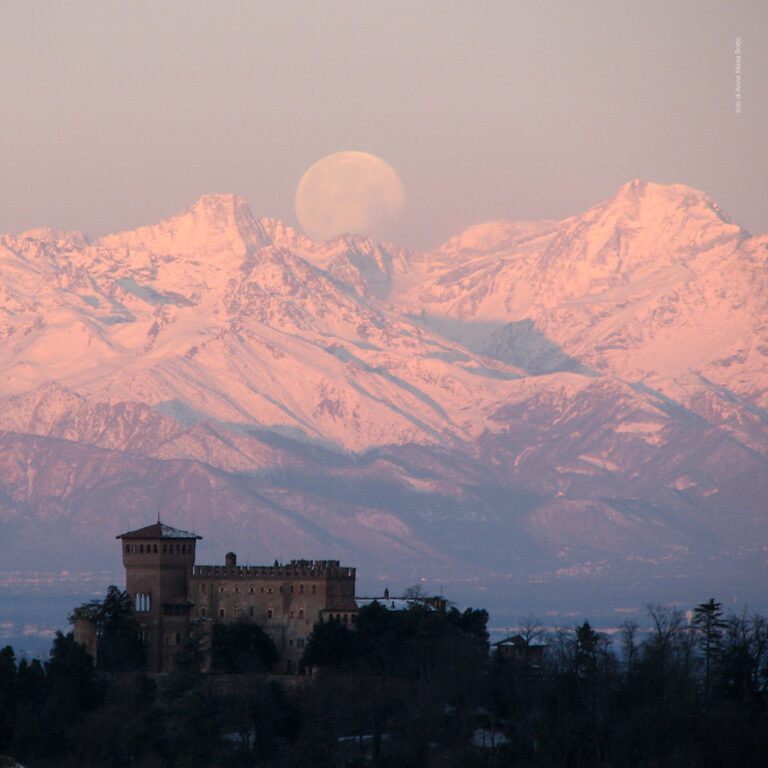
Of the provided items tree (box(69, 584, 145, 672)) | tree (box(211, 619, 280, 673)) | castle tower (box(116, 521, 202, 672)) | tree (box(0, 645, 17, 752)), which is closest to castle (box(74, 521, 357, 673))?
castle tower (box(116, 521, 202, 672))

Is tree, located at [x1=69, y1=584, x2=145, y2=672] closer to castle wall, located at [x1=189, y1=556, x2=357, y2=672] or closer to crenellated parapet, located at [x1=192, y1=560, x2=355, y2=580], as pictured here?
castle wall, located at [x1=189, y1=556, x2=357, y2=672]

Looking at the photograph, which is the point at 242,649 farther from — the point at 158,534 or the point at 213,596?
the point at 158,534

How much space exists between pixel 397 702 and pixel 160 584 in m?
28.5

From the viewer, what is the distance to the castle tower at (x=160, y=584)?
15312cm

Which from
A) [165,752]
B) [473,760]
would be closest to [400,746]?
[473,760]

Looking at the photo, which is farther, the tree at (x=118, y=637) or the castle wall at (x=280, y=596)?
the castle wall at (x=280, y=596)

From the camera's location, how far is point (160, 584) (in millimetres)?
156000

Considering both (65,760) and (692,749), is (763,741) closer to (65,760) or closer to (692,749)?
(692,749)

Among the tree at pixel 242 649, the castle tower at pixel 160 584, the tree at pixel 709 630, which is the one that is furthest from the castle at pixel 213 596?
the tree at pixel 709 630

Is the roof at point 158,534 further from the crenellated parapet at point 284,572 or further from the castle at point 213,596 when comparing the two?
the crenellated parapet at point 284,572

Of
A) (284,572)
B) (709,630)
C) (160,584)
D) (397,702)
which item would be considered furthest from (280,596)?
(709,630)

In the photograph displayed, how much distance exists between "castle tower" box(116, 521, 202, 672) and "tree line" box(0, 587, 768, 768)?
8.29ft

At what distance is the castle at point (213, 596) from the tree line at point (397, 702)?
2.31 metres

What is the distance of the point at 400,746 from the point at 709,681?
76.3ft
